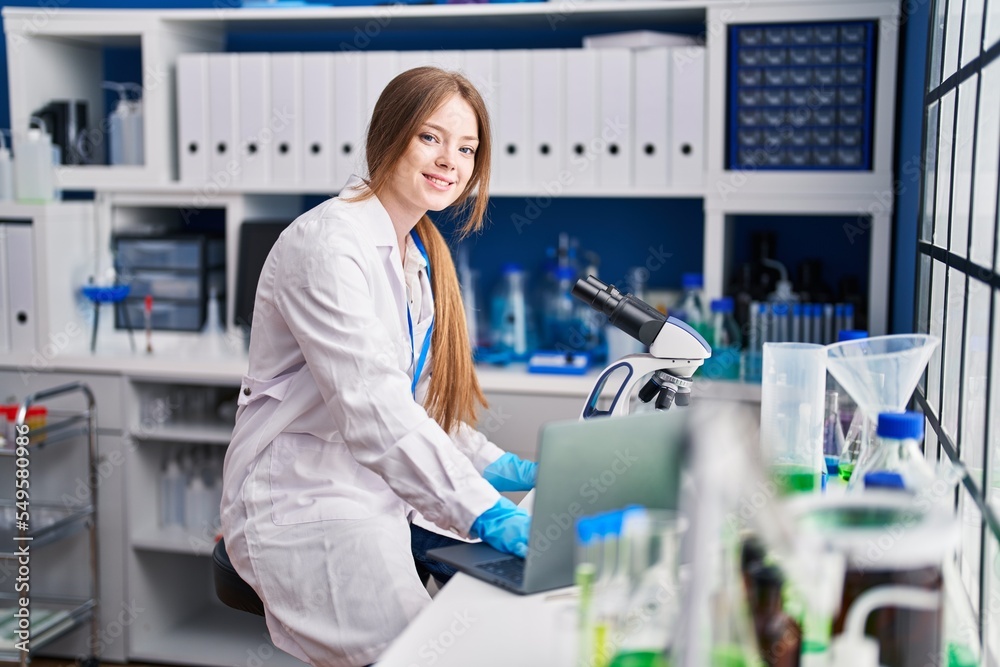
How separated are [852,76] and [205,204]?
1.68 metres

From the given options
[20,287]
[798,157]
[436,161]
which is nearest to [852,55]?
[798,157]

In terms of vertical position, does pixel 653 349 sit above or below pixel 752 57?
below

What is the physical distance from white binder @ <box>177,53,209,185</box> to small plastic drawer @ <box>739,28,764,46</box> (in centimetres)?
139

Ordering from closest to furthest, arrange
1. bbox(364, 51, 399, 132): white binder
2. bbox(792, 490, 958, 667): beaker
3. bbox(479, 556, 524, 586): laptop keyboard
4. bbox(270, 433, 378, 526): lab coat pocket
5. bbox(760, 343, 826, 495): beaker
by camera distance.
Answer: bbox(792, 490, 958, 667): beaker → bbox(479, 556, 524, 586): laptop keyboard → bbox(760, 343, 826, 495): beaker → bbox(270, 433, 378, 526): lab coat pocket → bbox(364, 51, 399, 132): white binder

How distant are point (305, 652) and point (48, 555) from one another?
1.54 meters

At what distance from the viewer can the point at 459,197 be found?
1.83 metres

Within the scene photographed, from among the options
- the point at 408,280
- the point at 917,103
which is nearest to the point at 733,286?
the point at 917,103

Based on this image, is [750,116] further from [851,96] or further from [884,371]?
[884,371]

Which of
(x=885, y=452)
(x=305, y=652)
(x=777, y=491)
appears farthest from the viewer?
(x=305, y=652)

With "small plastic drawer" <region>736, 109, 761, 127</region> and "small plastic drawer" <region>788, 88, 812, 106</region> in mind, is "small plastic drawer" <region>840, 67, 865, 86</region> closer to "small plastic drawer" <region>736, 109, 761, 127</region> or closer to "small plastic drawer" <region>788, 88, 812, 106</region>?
"small plastic drawer" <region>788, 88, 812, 106</region>

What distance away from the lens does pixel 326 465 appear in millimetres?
1607

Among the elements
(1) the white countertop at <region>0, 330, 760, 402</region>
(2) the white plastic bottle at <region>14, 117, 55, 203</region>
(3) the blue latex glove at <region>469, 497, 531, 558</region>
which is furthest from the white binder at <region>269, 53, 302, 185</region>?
(3) the blue latex glove at <region>469, 497, 531, 558</region>

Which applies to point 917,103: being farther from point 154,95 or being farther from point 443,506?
point 154,95

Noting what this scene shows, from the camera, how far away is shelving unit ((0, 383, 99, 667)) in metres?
2.49
